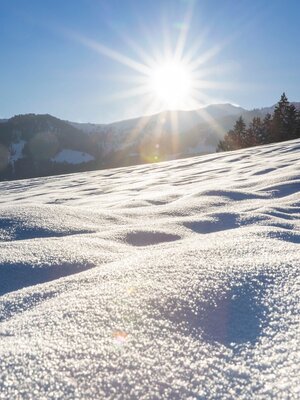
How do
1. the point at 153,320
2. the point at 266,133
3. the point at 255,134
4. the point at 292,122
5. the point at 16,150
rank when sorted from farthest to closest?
the point at 16,150 < the point at 255,134 < the point at 266,133 < the point at 292,122 < the point at 153,320

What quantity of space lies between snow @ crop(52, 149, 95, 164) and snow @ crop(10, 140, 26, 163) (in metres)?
12.8

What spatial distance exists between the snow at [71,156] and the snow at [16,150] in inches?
505

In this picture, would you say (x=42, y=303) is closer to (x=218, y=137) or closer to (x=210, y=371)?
(x=210, y=371)

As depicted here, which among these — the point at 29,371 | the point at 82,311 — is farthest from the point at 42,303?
the point at 29,371

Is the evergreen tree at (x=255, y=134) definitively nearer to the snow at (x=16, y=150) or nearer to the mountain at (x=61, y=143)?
the mountain at (x=61, y=143)

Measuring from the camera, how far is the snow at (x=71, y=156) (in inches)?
4897

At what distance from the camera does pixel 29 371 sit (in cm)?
79

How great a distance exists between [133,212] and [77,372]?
2665 mm

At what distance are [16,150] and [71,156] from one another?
21.4 metres

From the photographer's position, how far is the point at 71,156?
125688 mm

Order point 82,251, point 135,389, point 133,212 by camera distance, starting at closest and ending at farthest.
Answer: point 135,389 < point 82,251 < point 133,212

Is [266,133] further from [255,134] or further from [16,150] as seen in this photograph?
[16,150]

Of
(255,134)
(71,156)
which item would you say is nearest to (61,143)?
(71,156)

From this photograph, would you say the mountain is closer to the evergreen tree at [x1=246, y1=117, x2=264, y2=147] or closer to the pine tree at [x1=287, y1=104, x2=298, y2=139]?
the evergreen tree at [x1=246, y1=117, x2=264, y2=147]
